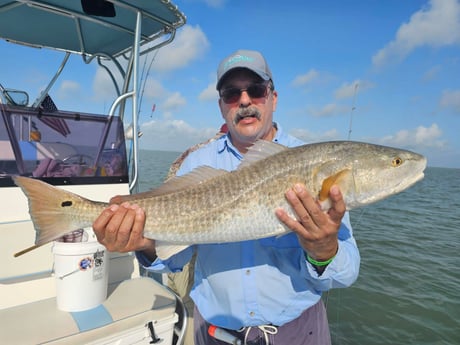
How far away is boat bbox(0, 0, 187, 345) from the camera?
2779mm

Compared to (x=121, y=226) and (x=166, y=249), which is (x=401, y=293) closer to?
(x=166, y=249)

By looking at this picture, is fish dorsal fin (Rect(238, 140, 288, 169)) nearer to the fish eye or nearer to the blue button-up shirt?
the blue button-up shirt

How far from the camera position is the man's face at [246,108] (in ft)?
9.73

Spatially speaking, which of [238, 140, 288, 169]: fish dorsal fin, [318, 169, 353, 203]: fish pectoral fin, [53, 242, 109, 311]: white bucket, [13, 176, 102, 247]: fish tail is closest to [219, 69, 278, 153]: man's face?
[238, 140, 288, 169]: fish dorsal fin

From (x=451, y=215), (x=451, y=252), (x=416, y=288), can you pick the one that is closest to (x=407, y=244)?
(x=451, y=252)

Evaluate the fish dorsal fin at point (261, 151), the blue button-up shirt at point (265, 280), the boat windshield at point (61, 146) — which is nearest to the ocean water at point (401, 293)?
the blue button-up shirt at point (265, 280)

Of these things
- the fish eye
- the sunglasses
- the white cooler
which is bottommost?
the white cooler

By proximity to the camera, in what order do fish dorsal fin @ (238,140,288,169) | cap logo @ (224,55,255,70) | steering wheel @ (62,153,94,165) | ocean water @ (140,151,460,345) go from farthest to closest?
ocean water @ (140,151,460,345) → steering wheel @ (62,153,94,165) → cap logo @ (224,55,255,70) → fish dorsal fin @ (238,140,288,169)

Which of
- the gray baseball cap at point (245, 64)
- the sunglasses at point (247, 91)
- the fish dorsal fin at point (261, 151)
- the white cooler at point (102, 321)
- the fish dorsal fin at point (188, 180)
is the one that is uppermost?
the gray baseball cap at point (245, 64)

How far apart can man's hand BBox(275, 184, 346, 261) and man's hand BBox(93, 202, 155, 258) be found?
1130 millimetres

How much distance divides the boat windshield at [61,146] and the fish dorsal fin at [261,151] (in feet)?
7.35

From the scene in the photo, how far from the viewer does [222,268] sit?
8.68ft

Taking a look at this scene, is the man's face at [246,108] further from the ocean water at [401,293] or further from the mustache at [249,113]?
the ocean water at [401,293]

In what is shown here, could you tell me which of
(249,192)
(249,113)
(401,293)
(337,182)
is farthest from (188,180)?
(401,293)
